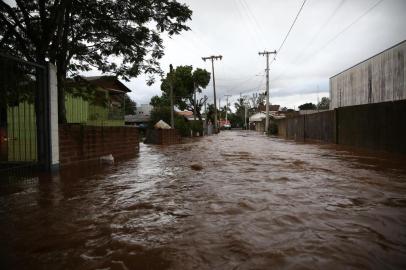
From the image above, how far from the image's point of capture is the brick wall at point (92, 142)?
8.74 meters

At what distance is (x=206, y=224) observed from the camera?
11.9 ft

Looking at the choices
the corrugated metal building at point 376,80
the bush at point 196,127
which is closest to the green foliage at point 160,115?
the bush at point 196,127

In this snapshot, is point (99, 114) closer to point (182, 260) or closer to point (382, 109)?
point (382, 109)

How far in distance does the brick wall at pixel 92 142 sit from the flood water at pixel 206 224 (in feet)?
7.57

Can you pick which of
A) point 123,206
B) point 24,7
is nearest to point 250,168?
point 123,206

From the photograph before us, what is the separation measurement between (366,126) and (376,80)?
3.19 meters

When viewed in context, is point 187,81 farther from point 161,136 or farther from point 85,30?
point 85,30

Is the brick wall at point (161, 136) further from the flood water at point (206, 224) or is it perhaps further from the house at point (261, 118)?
the house at point (261, 118)

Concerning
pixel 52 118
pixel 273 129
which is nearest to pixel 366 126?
pixel 52 118

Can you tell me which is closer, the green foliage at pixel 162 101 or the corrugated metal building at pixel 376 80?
the corrugated metal building at pixel 376 80

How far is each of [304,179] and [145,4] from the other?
6639mm

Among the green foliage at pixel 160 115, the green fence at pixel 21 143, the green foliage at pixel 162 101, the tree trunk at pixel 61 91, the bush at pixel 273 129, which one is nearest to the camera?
the green fence at pixel 21 143

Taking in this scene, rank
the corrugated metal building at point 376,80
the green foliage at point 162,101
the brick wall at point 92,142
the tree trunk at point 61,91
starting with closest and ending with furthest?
the brick wall at point 92,142 < the tree trunk at point 61,91 < the corrugated metal building at point 376,80 < the green foliage at point 162,101

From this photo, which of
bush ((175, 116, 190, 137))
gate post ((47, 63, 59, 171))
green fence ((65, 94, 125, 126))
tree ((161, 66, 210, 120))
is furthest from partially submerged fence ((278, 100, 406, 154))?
tree ((161, 66, 210, 120))
